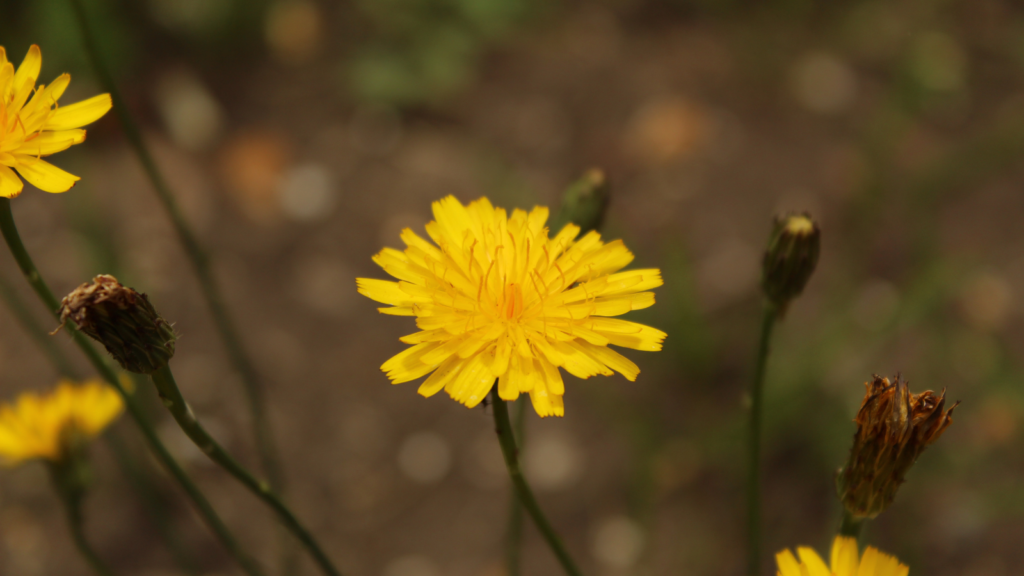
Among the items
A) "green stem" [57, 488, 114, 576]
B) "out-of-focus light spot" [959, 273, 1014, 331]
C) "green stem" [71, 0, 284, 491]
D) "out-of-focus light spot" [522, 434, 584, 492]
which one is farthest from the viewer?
"out-of-focus light spot" [959, 273, 1014, 331]

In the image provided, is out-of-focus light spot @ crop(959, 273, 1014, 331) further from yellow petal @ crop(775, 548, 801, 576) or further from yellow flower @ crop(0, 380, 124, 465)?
yellow flower @ crop(0, 380, 124, 465)

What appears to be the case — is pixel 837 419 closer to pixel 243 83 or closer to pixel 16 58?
pixel 243 83

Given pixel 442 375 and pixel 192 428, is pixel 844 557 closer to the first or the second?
pixel 442 375

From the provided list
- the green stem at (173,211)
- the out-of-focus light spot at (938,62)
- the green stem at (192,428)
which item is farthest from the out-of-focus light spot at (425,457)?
the out-of-focus light spot at (938,62)

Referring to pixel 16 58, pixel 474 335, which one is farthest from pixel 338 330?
pixel 474 335

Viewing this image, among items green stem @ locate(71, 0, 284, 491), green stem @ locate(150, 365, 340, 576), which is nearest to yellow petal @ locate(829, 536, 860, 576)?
green stem @ locate(150, 365, 340, 576)

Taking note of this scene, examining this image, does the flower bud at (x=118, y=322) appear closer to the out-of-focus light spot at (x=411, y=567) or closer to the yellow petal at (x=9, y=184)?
the yellow petal at (x=9, y=184)
